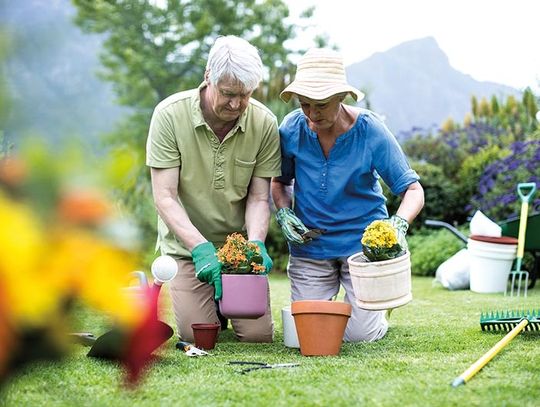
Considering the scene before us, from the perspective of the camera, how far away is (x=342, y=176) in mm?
3910

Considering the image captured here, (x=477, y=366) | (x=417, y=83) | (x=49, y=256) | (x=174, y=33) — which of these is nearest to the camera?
(x=49, y=256)

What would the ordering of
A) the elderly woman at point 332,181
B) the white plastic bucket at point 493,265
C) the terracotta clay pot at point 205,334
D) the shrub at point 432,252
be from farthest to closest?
the shrub at point 432,252 < the white plastic bucket at point 493,265 < the elderly woman at point 332,181 < the terracotta clay pot at point 205,334

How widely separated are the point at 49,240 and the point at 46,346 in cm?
18

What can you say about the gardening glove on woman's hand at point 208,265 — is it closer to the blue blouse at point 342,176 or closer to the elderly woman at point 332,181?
the elderly woman at point 332,181

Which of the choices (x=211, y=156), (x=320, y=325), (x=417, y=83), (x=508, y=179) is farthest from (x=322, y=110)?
(x=417, y=83)

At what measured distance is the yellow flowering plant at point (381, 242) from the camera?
3.25m

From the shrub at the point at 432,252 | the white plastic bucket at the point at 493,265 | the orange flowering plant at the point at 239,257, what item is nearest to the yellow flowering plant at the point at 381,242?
the orange flowering plant at the point at 239,257

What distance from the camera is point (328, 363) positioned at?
310 cm

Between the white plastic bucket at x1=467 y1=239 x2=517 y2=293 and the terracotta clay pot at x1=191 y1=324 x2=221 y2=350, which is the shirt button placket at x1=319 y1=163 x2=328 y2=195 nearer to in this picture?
the terracotta clay pot at x1=191 y1=324 x2=221 y2=350

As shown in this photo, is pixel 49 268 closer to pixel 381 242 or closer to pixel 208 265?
pixel 381 242

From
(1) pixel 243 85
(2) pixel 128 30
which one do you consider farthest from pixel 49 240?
(2) pixel 128 30

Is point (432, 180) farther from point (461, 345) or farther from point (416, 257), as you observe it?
point (461, 345)

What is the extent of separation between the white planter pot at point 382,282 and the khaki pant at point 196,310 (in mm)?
683

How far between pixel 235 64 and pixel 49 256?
258 centimetres
